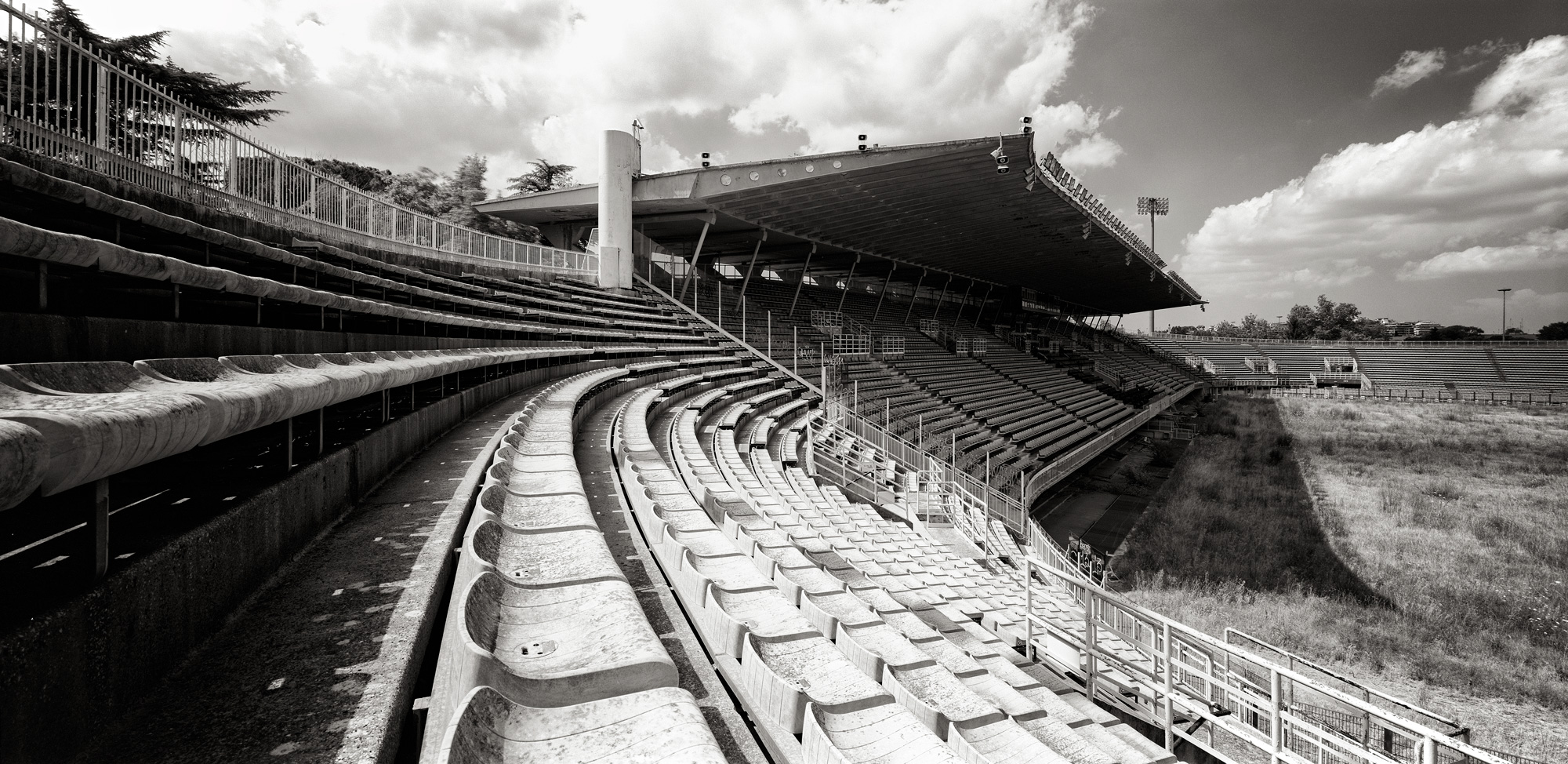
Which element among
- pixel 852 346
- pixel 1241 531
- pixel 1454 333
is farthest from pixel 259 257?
pixel 1454 333

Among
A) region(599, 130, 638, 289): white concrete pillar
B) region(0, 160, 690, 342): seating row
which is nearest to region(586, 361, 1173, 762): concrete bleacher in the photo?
region(0, 160, 690, 342): seating row

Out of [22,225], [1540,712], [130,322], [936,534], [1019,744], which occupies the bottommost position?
[1540,712]

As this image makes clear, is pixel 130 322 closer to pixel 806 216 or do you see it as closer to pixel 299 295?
pixel 299 295

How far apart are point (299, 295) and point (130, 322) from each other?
135 centimetres

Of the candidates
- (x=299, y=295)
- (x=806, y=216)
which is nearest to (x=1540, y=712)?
(x=299, y=295)

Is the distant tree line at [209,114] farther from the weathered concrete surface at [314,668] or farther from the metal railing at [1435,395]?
the metal railing at [1435,395]

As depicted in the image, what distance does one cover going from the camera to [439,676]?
1.77 m

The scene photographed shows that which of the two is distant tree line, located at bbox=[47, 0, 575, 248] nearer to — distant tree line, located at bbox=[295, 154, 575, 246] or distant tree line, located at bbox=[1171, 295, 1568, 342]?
distant tree line, located at bbox=[295, 154, 575, 246]

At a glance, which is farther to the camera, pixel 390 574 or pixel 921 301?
pixel 921 301

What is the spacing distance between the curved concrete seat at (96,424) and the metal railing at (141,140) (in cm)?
399

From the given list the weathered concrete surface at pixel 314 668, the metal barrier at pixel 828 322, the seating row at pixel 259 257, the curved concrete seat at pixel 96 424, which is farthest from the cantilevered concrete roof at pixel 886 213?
the curved concrete seat at pixel 96 424

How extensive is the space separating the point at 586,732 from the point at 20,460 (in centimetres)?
104

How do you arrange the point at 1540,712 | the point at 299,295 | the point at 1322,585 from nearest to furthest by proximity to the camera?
the point at 299,295 < the point at 1540,712 < the point at 1322,585

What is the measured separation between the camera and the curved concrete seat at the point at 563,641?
142cm
